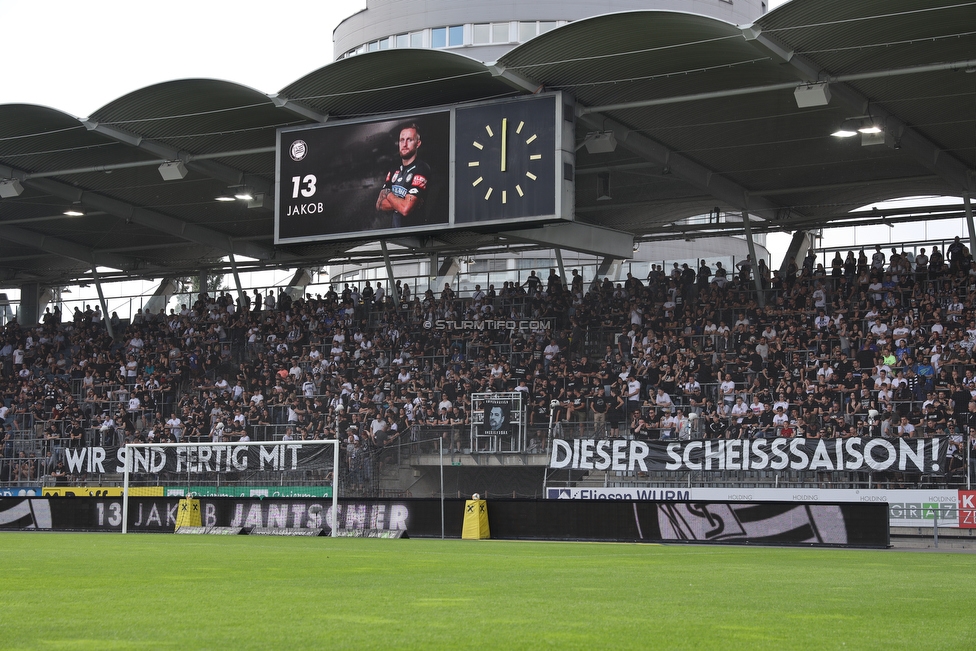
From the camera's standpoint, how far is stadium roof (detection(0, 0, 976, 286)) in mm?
24297

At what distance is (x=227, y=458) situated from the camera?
1215 inches

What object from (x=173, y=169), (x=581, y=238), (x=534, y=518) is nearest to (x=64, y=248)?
(x=173, y=169)

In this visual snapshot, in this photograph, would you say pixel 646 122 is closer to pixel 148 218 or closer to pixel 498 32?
pixel 148 218

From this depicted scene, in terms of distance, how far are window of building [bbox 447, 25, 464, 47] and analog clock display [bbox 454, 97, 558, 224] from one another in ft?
141

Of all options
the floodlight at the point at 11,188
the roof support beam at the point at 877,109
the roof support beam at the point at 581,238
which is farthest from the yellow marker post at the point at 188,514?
the roof support beam at the point at 877,109

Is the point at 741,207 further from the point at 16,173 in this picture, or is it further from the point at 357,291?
the point at 16,173

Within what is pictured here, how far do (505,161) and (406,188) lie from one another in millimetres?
2653

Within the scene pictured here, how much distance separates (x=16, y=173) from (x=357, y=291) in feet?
37.5

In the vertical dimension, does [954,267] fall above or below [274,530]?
above

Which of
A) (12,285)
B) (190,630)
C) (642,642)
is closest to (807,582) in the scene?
(642,642)

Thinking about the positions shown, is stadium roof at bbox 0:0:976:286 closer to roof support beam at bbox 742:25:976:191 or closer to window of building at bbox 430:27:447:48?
roof support beam at bbox 742:25:976:191

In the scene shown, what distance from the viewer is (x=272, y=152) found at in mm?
31984

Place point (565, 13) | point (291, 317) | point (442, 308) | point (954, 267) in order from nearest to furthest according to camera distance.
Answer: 1. point (954, 267)
2. point (442, 308)
3. point (291, 317)
4. point (565, 13)

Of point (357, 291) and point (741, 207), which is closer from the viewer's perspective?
point (741, 207)
